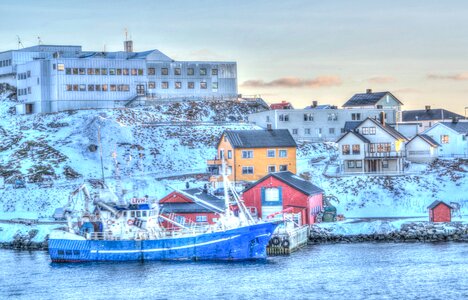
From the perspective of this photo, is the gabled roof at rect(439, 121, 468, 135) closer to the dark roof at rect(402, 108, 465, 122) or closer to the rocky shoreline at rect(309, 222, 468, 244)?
the dark roof at rect(402, 108, 465, 122)

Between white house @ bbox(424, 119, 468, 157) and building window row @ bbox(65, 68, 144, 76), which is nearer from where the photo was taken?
white house @ bbox(424, 119, 468, 157)

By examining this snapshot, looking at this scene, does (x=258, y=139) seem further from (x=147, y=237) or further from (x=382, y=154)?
(x=147, y=237)

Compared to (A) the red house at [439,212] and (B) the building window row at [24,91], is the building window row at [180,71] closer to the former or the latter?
(B) the building window row at [24,91]

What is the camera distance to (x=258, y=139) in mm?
99938

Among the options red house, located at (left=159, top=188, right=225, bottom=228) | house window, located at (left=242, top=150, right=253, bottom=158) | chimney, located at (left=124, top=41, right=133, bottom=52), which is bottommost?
red house, located at (left=159, top=188, right=225, bottom=228)

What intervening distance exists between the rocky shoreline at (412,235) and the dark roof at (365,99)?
50.8 m

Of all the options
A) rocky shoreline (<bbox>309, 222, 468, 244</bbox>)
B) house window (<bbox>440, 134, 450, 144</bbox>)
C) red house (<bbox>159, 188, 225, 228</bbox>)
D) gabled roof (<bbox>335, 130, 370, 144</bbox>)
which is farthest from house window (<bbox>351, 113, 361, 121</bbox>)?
red house (<bbox>159, 188, 225, 228</bbox>)

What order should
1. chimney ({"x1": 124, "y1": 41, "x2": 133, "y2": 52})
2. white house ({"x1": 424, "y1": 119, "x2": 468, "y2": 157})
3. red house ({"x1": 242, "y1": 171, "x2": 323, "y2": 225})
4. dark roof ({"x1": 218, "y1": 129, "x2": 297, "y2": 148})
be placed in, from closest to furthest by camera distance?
red house ({"x1": 242, "y1": 171, "x2": 323, "y2": 225}) → dark roof ({"x1": 218, "y1": 129, "x2": 297, "y2": 148}) → white house ({"x1": 424, "y1": 119, "x2": 468, "y2": 157}) → chimney ({"x1": 124, "y1": 41, "x2": 133, "y2": 52})

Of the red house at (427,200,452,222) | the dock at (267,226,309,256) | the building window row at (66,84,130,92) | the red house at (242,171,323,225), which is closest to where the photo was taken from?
the dock at (267,226,309,256)

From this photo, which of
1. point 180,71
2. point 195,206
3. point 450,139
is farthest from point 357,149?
point 180,71

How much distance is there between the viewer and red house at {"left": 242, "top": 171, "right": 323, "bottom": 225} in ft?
274

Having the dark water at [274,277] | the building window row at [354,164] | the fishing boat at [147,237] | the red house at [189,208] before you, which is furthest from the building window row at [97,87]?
the dark water at [274,277]

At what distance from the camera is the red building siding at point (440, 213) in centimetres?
8200

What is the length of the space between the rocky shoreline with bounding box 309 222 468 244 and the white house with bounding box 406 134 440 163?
2442 centimetres
